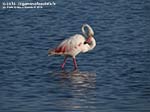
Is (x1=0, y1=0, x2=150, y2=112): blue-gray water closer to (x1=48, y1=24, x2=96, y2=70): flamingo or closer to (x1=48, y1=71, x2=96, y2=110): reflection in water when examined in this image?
(x1=48, y1=71, x2=96, y2=110): reflection in water

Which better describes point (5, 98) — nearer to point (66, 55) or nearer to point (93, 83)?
point (93, 83)

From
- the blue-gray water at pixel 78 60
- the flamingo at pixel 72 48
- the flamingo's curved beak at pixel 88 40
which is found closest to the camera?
the blue-gray water at pixel 78 60

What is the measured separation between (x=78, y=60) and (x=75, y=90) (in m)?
3.45

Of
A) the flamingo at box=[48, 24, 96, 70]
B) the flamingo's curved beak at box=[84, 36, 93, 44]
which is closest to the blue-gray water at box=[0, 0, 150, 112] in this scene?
the flamingo at box=[48, 24, 96, 70]

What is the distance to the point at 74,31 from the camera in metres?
21.3

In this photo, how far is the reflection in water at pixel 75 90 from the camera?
42.7 ft

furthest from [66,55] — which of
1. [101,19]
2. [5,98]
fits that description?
[101,19]

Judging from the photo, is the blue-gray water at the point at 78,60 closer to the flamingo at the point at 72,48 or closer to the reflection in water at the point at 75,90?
the reflection in water at the point at 75,90

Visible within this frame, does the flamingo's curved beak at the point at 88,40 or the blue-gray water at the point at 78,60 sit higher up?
the flamingo's curved beak at the point at 88,40

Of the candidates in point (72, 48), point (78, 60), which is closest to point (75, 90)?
point (72, 48)

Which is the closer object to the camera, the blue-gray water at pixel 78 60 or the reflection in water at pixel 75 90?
the reflection in water at pixel 75 90

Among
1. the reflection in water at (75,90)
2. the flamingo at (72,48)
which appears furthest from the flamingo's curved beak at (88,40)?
the reflection in water at (75,90)

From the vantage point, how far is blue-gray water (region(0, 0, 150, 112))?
13.4 meters

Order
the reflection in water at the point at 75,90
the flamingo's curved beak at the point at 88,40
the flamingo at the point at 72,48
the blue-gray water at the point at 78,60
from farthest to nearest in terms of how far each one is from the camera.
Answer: the flamingo's curved beak at the point at 88,40 → the flamingo at the point at 72,48 → the blue-gray water at the point at 78,60 → the reflection in water at the point at 75,90
